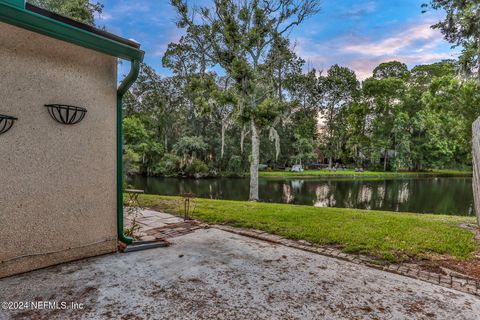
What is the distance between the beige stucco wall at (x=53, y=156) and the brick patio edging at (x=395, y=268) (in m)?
2.10

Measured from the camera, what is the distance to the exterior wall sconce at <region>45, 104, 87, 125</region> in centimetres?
236

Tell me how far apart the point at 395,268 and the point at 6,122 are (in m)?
3.92

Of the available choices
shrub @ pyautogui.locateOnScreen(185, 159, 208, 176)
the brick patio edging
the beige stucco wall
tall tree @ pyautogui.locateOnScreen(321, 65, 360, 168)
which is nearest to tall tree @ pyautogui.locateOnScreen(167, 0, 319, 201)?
the brick patio edging

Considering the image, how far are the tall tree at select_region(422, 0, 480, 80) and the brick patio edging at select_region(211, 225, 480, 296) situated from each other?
6647 millimetres

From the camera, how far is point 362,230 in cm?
399

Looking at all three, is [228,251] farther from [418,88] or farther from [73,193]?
[418,88]

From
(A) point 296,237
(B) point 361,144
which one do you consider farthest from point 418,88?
(A) point 296,237

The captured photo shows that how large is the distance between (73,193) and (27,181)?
1.23ft

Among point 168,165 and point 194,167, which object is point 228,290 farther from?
point 168,165

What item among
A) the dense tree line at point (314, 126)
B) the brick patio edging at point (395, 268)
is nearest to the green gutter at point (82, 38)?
the brick patio edging at point (395, 268)

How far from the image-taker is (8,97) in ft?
7.01

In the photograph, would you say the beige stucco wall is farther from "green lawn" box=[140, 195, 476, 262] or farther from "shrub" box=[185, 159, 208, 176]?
"shrub" box=[185, 159, 208, 176]

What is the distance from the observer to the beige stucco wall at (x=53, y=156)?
2158 mm

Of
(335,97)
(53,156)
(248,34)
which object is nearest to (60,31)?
(53,156)
